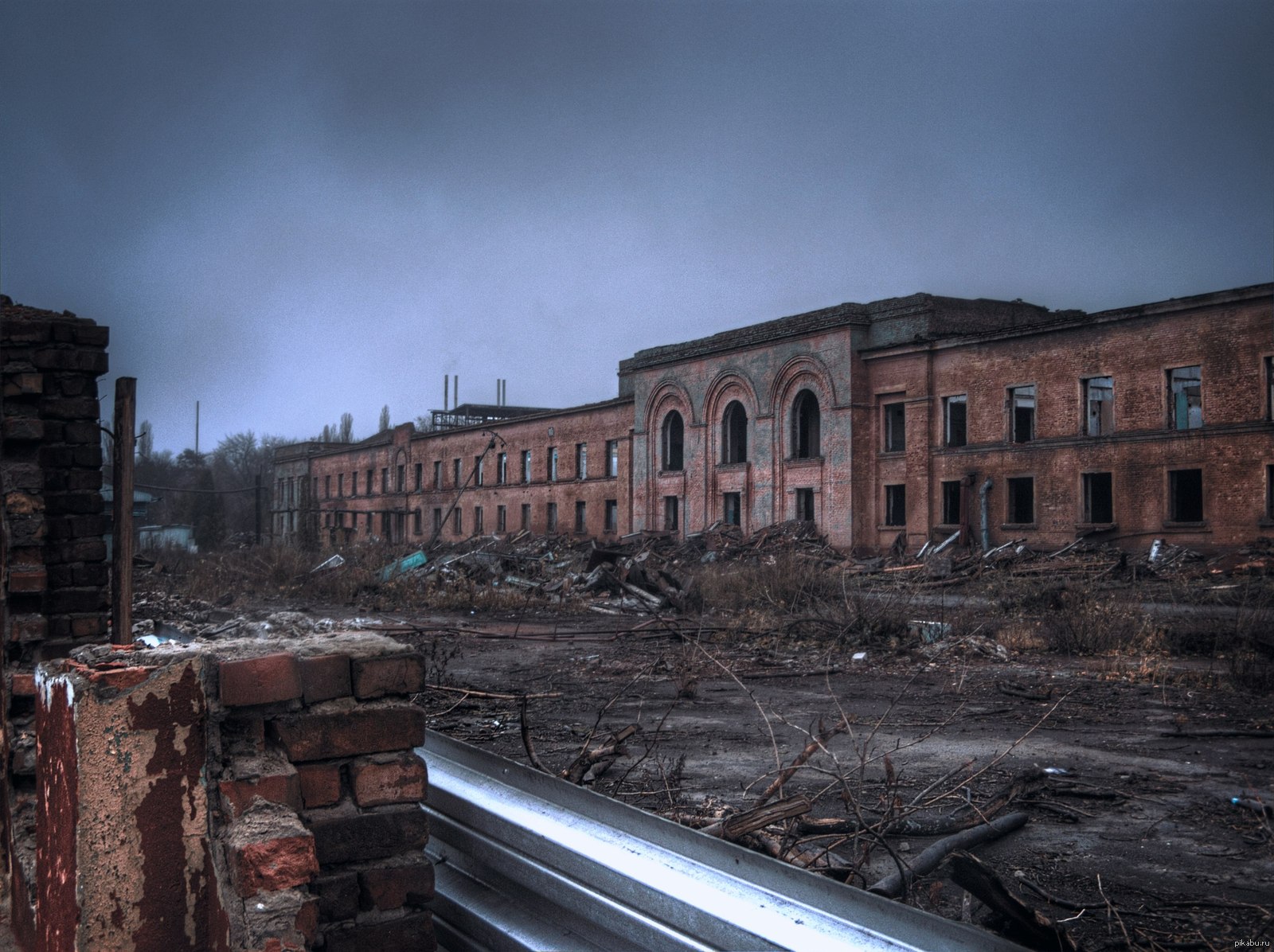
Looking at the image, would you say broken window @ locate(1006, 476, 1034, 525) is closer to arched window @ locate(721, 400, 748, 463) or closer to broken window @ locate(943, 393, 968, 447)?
→ broken window @ locate(943, 393, 968, 447)

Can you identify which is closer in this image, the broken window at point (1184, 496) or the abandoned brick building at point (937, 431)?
the abandoned brick building at point (937, 431)

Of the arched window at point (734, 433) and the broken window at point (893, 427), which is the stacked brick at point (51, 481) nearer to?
the broken window at point (893, 427)

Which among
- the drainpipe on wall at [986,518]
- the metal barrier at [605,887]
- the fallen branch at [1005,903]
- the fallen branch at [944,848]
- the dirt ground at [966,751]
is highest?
the drainpipe on wall at [986,518]

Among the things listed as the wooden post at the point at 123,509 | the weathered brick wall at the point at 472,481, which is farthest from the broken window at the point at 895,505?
the wooden post at the point at 123,509

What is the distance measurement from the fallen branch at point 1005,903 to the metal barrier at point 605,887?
2.84 feet

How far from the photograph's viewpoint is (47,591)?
4.94m

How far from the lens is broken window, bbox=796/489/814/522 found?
31.9m

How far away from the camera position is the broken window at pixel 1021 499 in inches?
1081

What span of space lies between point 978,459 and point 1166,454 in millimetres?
4960

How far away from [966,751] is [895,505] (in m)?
24.1

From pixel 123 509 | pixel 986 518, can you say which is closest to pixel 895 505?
pixel 986 518

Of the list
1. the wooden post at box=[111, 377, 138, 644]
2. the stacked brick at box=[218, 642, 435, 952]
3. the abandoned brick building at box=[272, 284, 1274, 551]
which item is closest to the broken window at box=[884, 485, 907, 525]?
the abandoned brick building at box=[272, 284, 1274, 551]

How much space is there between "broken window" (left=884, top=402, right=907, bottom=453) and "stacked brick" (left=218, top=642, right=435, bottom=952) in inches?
1152

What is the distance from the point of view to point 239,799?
2.25 meters
